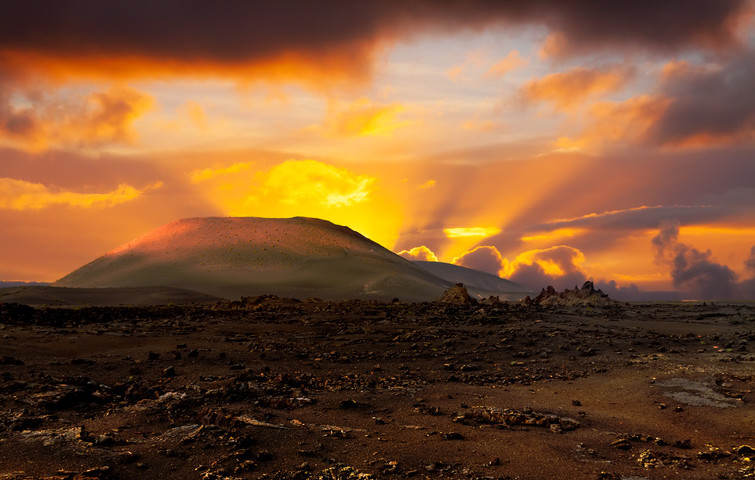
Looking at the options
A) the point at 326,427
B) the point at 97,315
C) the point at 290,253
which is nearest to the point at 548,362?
the point at 326,427

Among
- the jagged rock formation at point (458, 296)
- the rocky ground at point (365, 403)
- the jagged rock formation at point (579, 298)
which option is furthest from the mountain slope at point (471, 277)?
the rocky ground at point (365, 403)

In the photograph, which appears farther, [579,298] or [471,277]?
[471,277]

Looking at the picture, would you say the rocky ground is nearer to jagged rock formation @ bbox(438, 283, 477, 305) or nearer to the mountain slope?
jagged rock formation @ bbox(438, 283, 477, 305)

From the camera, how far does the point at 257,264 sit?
77812 mm

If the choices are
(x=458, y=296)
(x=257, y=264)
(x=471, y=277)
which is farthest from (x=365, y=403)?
(x=471, y=277)

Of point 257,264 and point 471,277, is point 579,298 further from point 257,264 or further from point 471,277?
point 471,277

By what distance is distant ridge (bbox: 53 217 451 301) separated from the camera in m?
65.6

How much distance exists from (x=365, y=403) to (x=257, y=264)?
70.0m

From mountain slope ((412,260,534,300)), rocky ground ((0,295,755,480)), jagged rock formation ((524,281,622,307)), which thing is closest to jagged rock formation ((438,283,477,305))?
jagged rock formation ((524,281,622,307))

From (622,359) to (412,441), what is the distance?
38.2 feet

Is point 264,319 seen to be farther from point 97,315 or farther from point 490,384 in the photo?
point 490,384

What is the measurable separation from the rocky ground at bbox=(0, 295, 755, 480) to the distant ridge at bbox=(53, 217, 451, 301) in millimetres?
41728

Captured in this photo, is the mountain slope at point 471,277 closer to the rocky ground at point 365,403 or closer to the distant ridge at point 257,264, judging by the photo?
the distant ridge at point 257,264

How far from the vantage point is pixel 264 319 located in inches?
927
